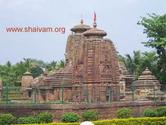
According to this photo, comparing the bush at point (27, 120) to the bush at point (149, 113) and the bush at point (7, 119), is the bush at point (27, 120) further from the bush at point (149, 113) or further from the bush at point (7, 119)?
the bush at point (149, 113)

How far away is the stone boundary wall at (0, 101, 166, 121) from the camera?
947 inches

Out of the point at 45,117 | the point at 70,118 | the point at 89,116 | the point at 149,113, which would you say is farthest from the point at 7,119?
the point at 149,113

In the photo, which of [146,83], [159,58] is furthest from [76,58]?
[159,58]

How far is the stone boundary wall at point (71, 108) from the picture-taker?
24.0 meters

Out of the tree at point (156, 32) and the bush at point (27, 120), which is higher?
the tree at point (156, 32)

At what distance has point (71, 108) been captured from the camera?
2506 cm

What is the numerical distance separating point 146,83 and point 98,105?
11957 millimetres

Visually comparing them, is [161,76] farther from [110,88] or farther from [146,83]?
[110,88]

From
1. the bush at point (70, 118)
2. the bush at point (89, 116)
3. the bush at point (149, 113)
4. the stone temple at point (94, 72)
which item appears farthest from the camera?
the stone temple at point (94, 72)

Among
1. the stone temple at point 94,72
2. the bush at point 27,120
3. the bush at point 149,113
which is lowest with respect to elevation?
the bush at point 27,120

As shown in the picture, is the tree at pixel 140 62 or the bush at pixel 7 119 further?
the tree at pixel 140 62

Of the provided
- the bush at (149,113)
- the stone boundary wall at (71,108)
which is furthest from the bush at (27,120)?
the bush at (149,113)

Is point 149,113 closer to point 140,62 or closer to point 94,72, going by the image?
point 94,72

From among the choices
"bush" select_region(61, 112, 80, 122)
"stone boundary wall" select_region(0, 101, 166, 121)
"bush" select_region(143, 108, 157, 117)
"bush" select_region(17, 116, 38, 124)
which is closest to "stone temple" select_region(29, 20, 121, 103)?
"stone boundary wall" select_region(0, 101, 166, 121)
